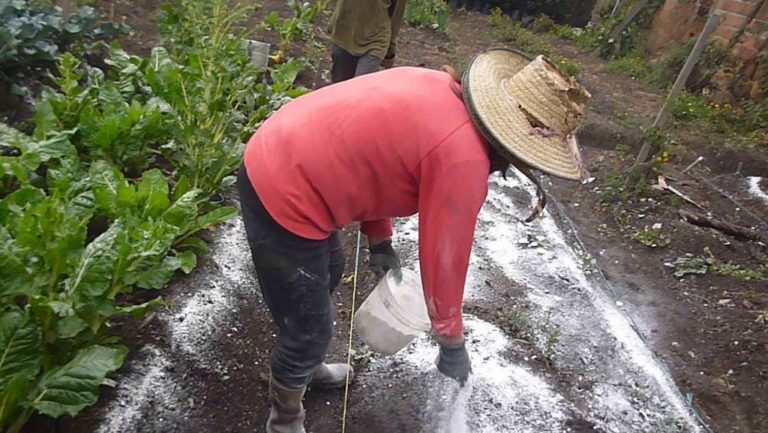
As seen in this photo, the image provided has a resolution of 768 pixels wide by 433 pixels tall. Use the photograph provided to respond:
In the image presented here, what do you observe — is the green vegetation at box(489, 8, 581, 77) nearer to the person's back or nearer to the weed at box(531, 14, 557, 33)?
the weed at box(531, 14, 557, 33)

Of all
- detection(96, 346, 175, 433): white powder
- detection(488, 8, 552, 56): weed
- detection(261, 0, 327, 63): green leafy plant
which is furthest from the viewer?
detection(488, 8, 552, 56): weed

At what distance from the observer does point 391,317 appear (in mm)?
2027

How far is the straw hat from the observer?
151 cm

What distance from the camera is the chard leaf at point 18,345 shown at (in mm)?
1874

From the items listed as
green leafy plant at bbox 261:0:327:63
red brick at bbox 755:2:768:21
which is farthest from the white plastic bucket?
red brick at bbox 755:2:768:21

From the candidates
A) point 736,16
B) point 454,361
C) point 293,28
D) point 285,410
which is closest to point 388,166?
point 454,361

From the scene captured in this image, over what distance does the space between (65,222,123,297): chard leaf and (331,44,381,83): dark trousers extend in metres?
2.37

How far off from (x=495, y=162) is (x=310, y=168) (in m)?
0.47

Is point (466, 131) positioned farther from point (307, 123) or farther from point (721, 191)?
point (721, 191)

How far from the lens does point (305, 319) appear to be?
1.86m

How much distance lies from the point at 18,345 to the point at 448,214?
4.49ft

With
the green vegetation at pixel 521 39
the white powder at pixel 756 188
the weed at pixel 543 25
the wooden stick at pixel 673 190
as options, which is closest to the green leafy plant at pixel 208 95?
the wooden stick at pixel 673 190

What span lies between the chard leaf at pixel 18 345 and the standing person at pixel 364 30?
8.82 ft

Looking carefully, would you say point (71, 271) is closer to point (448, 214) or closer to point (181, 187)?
point (181, 187)
